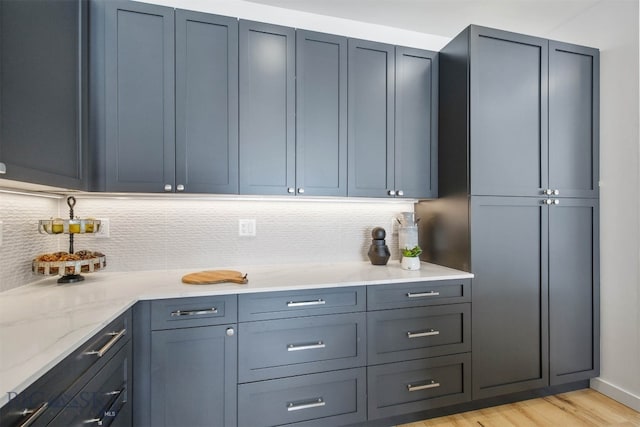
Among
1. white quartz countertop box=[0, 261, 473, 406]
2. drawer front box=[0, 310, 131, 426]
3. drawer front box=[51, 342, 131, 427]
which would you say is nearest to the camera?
drawer front box=[0, 310, 131, 426]

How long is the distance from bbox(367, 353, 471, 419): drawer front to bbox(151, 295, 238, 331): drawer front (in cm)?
87

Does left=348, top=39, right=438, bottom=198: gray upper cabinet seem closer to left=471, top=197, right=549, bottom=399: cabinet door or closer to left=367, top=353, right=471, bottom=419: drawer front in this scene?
left=471, top=197, right=549, bottom=399: cabinet door

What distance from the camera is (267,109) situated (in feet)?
6.57

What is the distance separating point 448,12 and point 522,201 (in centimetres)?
148

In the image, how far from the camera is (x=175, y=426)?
155cm

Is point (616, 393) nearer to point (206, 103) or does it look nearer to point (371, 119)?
point (371, 119)

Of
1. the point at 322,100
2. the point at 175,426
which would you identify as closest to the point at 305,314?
the point at 175,426

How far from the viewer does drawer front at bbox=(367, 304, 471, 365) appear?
1.85 meters

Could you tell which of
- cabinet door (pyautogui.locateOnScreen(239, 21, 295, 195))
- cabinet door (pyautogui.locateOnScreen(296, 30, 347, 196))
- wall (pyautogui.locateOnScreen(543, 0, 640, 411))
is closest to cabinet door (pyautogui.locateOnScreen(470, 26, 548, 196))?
wall (pyautogui.locateOnScreen(543, 0, 640, 411))

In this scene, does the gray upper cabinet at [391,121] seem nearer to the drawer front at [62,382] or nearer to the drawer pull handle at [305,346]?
the drawer pull handle at [305,346]

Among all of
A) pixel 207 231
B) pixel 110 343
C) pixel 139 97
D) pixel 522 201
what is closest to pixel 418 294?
pixel 522 201

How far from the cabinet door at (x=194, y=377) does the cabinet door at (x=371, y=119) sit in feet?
3.99

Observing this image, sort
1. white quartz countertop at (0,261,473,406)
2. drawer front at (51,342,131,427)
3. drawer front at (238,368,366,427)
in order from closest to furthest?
white quartz countertop at (0,261,473,406) → drawer front at (51,342,131,427) → drawer front at (238,368,366,427)

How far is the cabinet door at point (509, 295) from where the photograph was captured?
204cm
